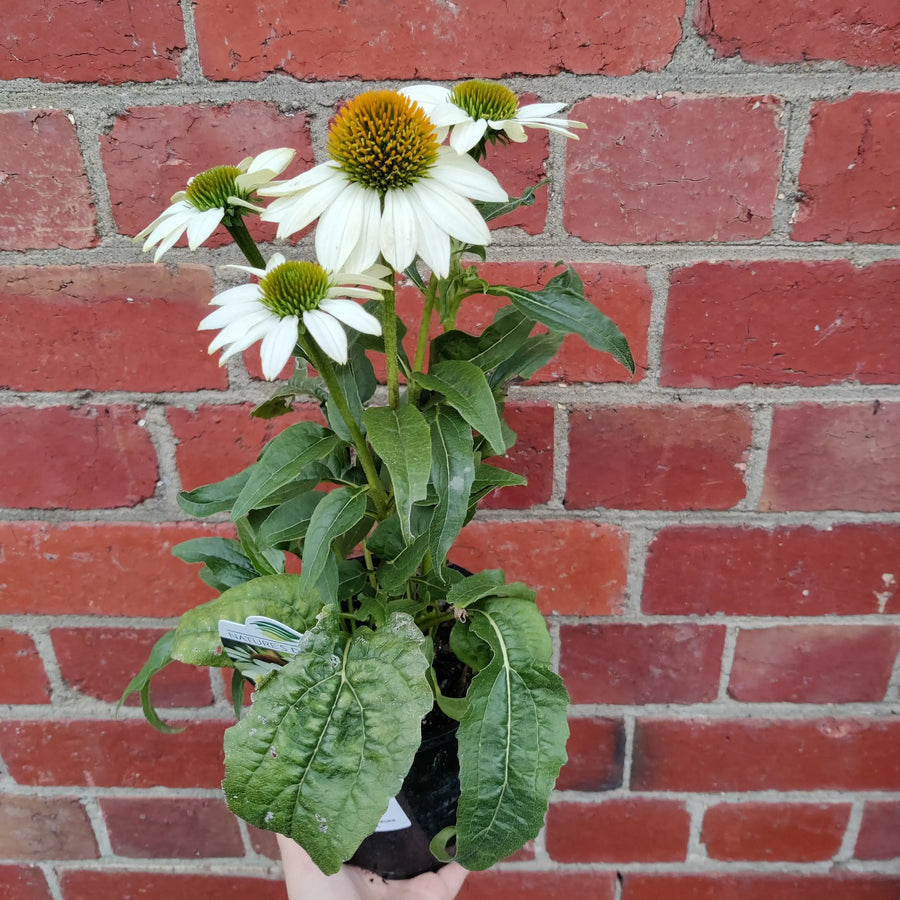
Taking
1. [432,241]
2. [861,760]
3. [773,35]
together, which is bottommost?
[861,760]

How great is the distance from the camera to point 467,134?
1.24ft

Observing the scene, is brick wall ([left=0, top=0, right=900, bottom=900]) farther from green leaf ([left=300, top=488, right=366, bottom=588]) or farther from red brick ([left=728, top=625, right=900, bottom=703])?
green leaf ([left=300, top=488, right=366, bottom=588])

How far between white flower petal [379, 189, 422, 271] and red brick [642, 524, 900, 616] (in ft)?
1.38

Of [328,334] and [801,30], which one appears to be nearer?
[328,334]

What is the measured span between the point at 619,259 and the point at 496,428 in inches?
11.2

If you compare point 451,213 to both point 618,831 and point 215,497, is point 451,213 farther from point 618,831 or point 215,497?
point 618,831

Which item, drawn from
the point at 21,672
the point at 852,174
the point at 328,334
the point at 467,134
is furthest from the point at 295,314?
the point at 21,672

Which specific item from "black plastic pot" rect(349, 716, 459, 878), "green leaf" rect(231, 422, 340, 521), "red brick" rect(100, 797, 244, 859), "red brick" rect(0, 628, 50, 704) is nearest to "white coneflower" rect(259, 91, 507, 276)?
"green leaf" rect(231, 422, 340, 521)

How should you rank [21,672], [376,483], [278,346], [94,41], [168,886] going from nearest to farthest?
[278,346] → [376,483] → [94,41] → [21,672] → [168,886]

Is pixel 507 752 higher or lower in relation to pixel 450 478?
lower

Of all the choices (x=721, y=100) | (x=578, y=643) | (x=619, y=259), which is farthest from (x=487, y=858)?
(x=721, y=100)

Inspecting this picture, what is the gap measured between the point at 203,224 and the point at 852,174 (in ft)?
1.57

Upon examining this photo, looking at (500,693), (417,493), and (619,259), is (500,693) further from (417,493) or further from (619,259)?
(619,259)

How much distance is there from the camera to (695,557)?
0.69 m
